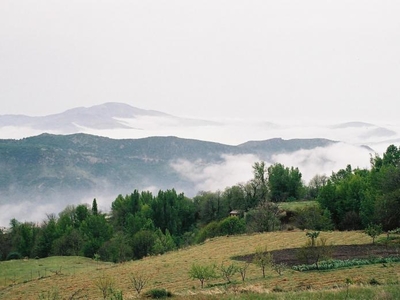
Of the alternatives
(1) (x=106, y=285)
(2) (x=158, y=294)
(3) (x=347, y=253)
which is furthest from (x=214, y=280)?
(3) (x=347, y=253)

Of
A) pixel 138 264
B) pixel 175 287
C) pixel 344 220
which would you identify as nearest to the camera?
pixel 175 287

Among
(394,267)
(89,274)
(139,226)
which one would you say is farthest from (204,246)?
(139,226)

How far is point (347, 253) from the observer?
42.6 metres

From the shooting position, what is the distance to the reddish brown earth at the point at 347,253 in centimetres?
3962

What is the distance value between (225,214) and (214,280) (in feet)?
297

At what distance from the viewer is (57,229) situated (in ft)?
355

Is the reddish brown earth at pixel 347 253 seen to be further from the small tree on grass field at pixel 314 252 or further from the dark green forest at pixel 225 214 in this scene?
the dark green forest at pixel 225 214

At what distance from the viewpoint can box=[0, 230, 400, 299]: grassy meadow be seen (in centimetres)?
2059

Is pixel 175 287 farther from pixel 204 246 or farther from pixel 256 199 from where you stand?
pixel 256 199

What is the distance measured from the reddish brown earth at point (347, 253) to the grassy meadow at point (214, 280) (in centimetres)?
263

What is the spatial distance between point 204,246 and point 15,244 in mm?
73237

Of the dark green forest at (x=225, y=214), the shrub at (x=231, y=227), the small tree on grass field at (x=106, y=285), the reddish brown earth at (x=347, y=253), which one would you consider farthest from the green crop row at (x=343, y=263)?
the shrub at (x=231, y=227)

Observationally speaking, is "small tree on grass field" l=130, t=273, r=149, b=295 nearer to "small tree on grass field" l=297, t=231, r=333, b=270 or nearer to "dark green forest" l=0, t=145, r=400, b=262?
"small tree on grass field" l=297, t=231, r=333, b=270

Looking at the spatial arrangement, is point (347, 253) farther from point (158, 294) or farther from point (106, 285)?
point (158, 294)
